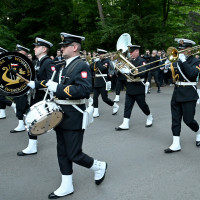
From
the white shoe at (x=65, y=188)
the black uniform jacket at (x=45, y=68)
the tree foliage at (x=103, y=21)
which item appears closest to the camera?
the white shoe at (x=65, y=188)

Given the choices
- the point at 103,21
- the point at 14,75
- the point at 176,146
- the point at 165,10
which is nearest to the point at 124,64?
the point at 176,146

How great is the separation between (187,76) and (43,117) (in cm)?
295

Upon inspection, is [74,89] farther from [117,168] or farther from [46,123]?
[117,168]

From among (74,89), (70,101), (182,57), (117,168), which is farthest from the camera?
(182,57)

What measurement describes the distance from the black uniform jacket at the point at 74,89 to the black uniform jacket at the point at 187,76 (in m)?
2.18

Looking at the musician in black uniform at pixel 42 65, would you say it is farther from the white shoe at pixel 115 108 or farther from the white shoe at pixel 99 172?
the white shoe at pixel 115 108

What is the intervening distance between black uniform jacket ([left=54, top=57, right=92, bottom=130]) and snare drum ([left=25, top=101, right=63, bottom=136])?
12 cm

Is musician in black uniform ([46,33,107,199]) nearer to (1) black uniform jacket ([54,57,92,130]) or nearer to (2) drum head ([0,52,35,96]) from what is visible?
(1) black uniform jacket ([54,57,92,130])

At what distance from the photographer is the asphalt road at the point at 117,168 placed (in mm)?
3827

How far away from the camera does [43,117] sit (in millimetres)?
3447

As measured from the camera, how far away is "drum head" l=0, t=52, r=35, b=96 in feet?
13.8

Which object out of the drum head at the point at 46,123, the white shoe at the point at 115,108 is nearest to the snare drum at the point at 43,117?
the drum head at the point at 46,123

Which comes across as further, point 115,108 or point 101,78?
point 115,108

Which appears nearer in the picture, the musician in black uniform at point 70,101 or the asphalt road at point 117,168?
the musician in black uniform at point 70,101
